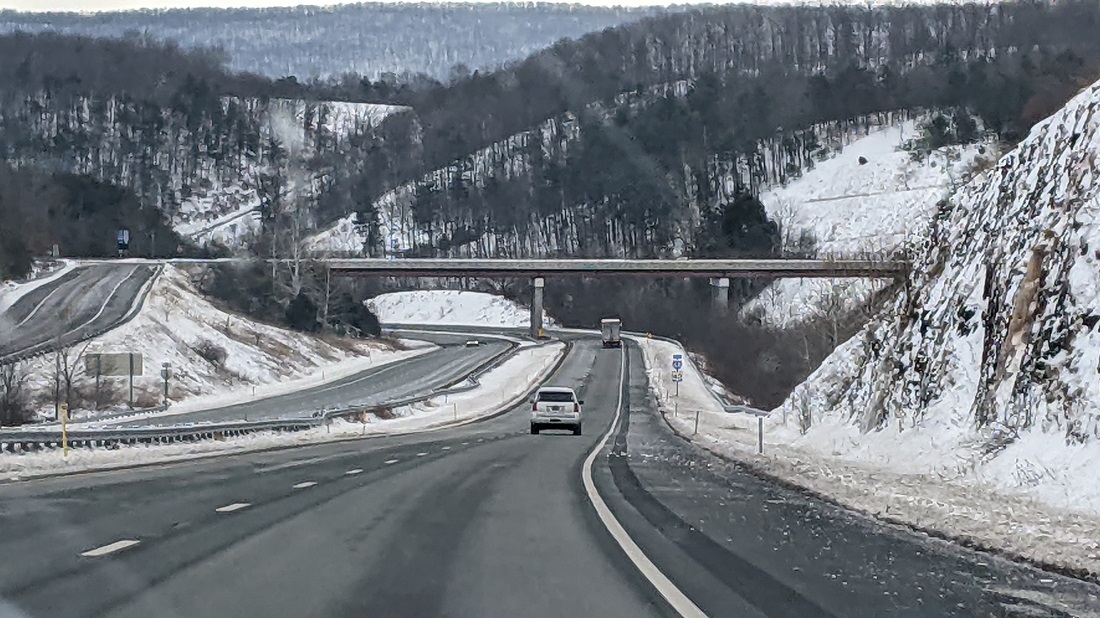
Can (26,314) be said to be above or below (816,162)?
below

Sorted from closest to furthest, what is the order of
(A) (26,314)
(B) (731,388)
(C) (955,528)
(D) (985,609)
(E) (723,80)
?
1. (D) (985,609)
2. (C) (955,528)
3. (A) (26,314)
4. (B) (731,388)
5. (E) (723,80)

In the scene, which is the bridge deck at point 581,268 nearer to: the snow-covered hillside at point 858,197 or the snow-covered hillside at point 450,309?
the snow-covered hillside at point 858,197

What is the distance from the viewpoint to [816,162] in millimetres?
155375

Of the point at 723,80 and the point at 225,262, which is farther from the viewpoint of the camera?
the point at 723,80

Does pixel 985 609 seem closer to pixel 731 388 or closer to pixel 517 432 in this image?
pixel 517 432

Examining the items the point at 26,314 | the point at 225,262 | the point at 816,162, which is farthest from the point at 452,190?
the point at 26,314

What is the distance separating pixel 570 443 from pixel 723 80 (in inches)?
6260

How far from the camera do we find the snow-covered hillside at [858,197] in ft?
391

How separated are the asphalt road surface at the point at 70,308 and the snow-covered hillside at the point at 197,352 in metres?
1.58

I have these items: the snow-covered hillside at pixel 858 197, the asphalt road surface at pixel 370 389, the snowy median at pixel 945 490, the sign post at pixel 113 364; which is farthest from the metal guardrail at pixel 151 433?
the snow-covered hillside at pixel 858 197

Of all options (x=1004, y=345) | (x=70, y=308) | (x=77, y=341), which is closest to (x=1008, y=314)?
(x=1004, y=345)

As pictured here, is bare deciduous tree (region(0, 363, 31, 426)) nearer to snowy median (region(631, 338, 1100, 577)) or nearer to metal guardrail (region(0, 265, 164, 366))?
metal guardrail (region(0, 265, 164, 366))

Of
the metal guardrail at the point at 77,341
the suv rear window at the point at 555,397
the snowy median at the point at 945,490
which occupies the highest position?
the metal guardrail at the point at 77,341

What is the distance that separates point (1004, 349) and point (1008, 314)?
95 centimetres
